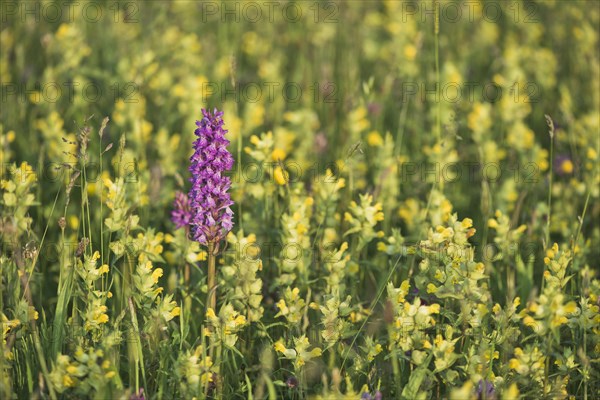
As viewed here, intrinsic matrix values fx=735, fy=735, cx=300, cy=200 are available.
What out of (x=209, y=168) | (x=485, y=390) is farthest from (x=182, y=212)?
(x=485, y=390)

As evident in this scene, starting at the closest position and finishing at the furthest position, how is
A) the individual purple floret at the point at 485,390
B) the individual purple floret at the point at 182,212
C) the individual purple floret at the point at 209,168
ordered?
the individual purple floret at the point at 485,390 < the individual purple floret at the point at 209,168 < the individual purple floret at the point at 182,212

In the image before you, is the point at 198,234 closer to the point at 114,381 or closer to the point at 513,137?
the point at 114,381

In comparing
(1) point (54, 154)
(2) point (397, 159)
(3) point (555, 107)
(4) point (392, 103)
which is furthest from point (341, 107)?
(1) point (54, 154)

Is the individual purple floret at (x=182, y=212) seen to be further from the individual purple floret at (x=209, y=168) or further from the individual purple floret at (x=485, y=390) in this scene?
the individual purple floret at (x=485, y=390)

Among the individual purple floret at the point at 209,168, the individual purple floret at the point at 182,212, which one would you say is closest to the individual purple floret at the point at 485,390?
the individual purple floret at the point at 209,168

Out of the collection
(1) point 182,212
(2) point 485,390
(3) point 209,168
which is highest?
(3) point 209,168

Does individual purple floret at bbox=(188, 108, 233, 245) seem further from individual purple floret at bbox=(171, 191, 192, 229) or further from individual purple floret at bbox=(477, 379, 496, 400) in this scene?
individual purple floret at bbox=(477, 379, 496, 400)

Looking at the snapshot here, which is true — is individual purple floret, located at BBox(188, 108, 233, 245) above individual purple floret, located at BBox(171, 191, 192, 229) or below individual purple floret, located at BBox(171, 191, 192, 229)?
above

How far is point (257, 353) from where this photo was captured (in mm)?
2629

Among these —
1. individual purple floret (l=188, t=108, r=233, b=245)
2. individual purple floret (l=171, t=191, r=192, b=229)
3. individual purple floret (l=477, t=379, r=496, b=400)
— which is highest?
individual purple floret (l=188, t=108, r=233, b=245)

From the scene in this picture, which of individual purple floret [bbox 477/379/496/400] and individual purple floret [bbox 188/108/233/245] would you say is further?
individual purple floret [bbox 188/108/233/245]

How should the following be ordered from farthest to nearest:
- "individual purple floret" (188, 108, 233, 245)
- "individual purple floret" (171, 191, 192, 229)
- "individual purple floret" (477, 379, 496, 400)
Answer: "individual purple floret" (171, 191, 192, 229), "individual purple floret" (188, 108, 233, 245), "individual purple floret" (477, 379, 496, 400)

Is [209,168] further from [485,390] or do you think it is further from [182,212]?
[485,390]

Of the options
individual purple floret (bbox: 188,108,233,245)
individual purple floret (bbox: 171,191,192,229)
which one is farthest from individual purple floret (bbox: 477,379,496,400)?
individual purple floret (bbox: 171,191,192,229)
